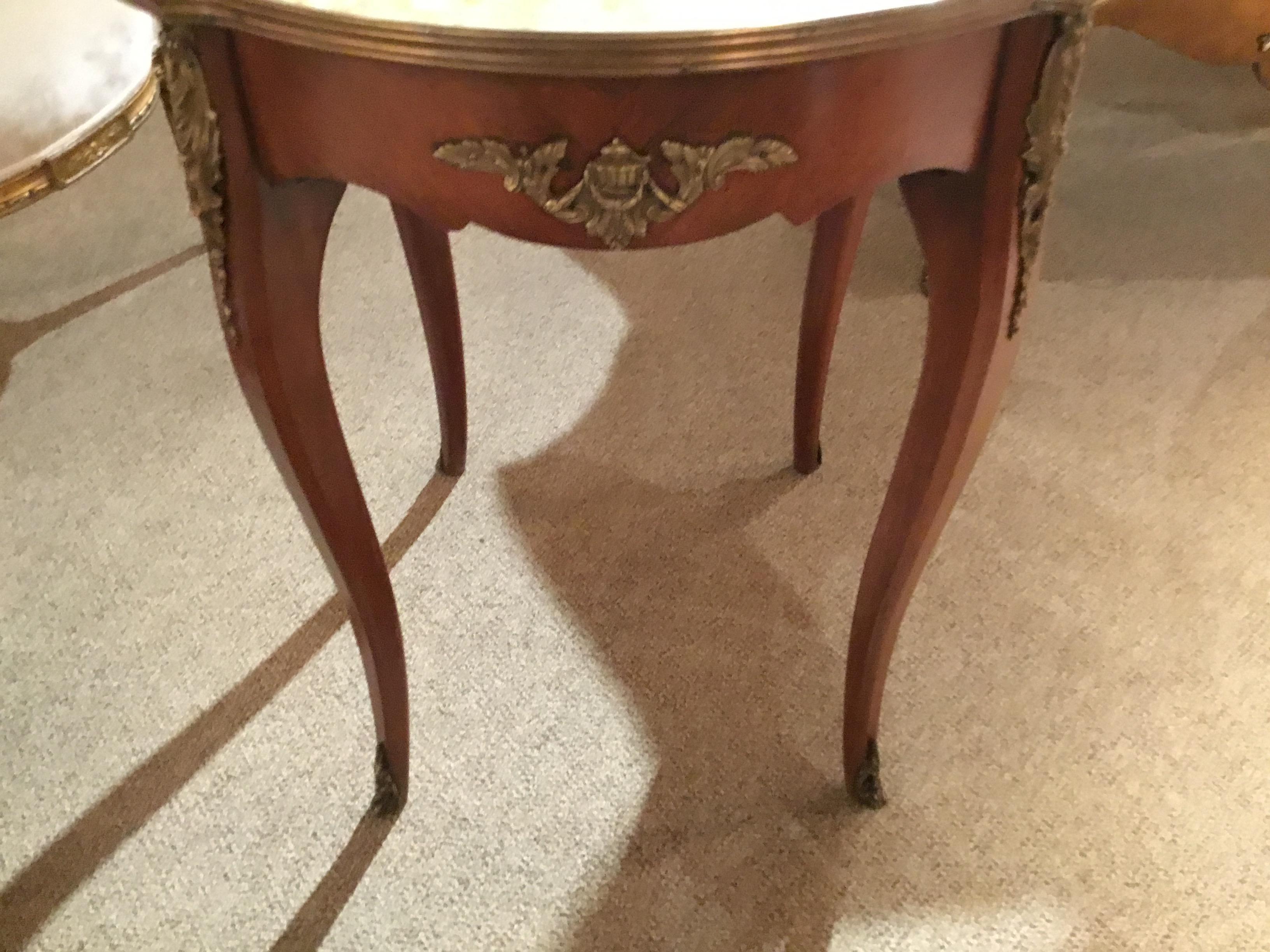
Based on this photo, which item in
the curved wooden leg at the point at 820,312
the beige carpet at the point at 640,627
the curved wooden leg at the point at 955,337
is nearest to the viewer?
the curved wooden leg at the point at 955,337

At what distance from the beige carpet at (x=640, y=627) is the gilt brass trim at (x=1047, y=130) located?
20.8 inches

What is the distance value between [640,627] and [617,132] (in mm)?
647

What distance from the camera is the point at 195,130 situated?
517 mm

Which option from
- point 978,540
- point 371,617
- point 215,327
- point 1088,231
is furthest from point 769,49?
point 1088,231

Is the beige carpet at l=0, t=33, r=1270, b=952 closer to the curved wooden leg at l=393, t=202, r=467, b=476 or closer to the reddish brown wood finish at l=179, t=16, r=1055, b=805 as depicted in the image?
the curved wooden leg at l=393, t=202, r=467, b=476

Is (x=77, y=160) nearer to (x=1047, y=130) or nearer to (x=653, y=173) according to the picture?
(x=653, y=173)

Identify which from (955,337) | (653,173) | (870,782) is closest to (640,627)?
(870,782)

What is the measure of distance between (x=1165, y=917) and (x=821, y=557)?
45 cm

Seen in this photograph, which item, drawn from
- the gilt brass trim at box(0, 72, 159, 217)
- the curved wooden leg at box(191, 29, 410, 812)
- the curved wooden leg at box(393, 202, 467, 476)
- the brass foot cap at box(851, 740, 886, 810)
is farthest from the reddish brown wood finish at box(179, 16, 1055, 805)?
the gilt brass trim at box(0, 72, 159, 217)

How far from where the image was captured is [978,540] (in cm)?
112

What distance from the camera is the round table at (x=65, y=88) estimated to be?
0.93 m

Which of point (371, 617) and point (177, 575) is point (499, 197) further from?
point (177, 575)

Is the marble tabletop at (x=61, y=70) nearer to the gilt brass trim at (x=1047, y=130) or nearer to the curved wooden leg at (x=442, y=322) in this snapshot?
the curved wooden leg at (x=442, y=322)

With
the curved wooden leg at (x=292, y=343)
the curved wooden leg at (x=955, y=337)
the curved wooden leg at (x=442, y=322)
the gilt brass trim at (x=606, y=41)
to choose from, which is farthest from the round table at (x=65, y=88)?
the curved wooden leg at (x=955, y=337)
